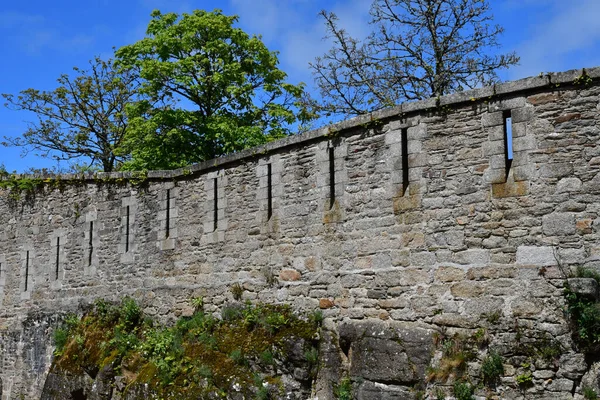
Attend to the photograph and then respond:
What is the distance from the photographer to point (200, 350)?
9.92 meters

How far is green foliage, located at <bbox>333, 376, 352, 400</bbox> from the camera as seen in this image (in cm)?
836

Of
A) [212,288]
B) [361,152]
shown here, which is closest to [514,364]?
[361,152]

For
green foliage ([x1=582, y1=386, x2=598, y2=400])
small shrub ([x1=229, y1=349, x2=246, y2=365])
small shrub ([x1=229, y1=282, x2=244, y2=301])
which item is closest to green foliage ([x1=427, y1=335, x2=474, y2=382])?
green foliage ([x1=582, y1=386, x2=598, y2=400])

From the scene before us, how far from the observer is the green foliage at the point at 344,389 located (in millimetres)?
8359

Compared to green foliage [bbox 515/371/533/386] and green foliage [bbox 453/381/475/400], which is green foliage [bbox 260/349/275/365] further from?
green foliage [bbox 515/371/533/386]

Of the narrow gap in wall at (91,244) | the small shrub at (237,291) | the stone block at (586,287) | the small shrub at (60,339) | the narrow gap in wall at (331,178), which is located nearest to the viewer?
the stone block at (586,287)

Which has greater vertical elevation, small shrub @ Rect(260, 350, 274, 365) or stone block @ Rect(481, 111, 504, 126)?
stone block @ Rect(481, 111, 504, 126)

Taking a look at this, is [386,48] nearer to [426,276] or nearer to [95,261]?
[95,261]

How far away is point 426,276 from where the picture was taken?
808 centimetres

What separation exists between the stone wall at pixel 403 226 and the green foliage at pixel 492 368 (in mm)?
98

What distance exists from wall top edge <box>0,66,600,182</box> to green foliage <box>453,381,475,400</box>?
3126 mm

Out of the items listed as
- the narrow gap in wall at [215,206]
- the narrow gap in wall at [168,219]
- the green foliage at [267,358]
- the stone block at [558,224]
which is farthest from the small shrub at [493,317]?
the narrow gap in wall at [168,219]

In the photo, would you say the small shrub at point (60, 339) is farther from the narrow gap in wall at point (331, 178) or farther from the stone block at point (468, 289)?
the stone block at point (468, 289)

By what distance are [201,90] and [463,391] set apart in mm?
12775
